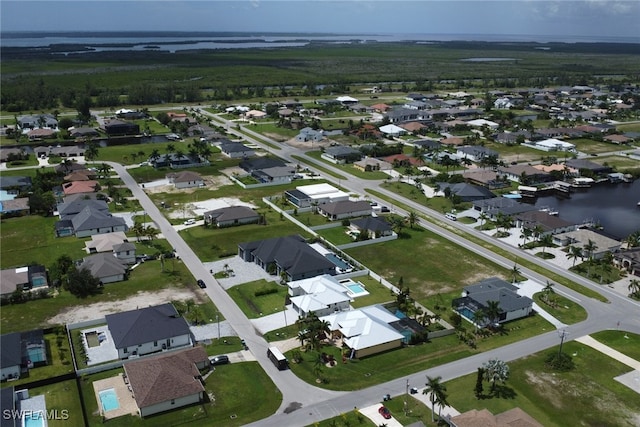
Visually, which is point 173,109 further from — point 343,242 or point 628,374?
point 628,374

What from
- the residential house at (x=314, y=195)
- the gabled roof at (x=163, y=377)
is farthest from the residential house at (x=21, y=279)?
the residential house at (x=314, y=195)

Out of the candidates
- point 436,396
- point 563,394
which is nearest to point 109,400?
point 436,396

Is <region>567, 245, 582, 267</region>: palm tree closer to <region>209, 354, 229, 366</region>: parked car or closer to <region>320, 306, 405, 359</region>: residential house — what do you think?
<region>320, 306, 405, 359</region>: residential house

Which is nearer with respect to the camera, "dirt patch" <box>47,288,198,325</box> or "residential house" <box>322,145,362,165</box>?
"dirt patch" <box>47,288,198,325</box>

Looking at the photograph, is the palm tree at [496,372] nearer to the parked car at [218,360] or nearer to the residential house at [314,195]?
the parked car at [218,360]

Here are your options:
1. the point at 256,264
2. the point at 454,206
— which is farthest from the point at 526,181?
the point at 256,264

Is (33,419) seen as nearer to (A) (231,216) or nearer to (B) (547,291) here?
(A) (231,216)

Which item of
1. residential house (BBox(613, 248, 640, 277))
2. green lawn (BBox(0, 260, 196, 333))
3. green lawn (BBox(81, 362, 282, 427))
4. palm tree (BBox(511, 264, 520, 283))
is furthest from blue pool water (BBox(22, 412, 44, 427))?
residential house (BBox(613, 248, 640, 277))
